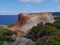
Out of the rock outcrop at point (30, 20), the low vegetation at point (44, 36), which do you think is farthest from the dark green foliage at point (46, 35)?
the rock outcrop at point (30, 20)

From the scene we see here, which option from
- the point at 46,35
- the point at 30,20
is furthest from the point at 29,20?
the point at 46,35

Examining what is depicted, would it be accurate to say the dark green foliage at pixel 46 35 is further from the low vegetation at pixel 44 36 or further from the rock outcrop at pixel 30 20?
the rock outcrop at pixel 30 20

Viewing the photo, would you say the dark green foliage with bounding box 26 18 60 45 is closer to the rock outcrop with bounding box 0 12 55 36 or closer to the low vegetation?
the low vegetation

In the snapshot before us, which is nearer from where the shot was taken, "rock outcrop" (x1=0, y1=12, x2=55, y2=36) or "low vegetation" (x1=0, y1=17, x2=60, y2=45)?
"low vegetation" (x1=0, y1=17, x2=60, y2=45)

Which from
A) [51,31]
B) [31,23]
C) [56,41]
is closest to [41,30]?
[51,31]

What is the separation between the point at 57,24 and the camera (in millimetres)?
12641

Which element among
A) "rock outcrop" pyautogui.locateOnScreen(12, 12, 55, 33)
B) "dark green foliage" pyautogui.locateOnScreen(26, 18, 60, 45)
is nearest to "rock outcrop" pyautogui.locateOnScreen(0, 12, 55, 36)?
"rock outcrop" pyautogui.locateOnScreen(12, 12, 55, 33)

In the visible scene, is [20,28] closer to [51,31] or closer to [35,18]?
[35,18]

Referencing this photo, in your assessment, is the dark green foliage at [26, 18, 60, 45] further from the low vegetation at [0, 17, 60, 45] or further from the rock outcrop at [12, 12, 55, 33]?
the rock outcrop at [12, 12, 55, 33]

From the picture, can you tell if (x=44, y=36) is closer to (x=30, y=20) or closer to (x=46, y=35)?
(x=46, y=35)

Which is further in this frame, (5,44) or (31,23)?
(31,23)

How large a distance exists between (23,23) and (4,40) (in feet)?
18.4

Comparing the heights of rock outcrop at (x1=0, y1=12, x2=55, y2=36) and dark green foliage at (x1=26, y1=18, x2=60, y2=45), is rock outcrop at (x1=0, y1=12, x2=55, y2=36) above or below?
below

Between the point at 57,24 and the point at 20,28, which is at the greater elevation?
the point at 57,24
